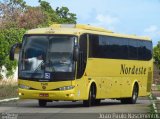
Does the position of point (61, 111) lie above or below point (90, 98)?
below

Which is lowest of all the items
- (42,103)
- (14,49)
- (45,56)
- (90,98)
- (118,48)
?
(42,103)

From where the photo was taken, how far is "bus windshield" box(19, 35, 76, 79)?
91.8 ft

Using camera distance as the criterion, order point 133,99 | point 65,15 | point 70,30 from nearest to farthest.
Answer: point 70,30, point 133,99, point 65,15

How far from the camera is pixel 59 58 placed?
27969mm

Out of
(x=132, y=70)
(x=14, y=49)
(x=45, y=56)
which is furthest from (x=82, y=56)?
(x=132, y=70)

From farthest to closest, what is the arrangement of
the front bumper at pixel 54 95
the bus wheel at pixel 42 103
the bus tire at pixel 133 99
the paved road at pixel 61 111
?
the bus tire at pixel 133 99 < the bus wheel at pixel 42 103 < the front bumper at pixel 54 95 < the paved road at pixel 61 111

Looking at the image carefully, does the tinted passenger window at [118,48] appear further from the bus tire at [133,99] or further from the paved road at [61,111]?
the paved road at [61,111]

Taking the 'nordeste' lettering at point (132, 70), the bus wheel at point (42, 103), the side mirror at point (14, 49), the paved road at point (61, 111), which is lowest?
the paved road at point (61, 111)

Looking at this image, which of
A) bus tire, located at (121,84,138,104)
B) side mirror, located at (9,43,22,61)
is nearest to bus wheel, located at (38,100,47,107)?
side mirror, located at (9,43,22,61)

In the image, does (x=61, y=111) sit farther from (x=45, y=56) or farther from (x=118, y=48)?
A: (x=118, y=48)

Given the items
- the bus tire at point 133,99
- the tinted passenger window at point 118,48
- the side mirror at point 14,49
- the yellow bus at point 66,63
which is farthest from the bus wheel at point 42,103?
the bus tire at point 133,99

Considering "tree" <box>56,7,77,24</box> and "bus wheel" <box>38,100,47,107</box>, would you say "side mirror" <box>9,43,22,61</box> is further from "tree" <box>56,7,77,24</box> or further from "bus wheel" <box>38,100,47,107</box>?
"tree" <box>56,7,77,24</box>

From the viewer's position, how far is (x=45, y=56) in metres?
28.2

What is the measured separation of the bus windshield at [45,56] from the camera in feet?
91.8
